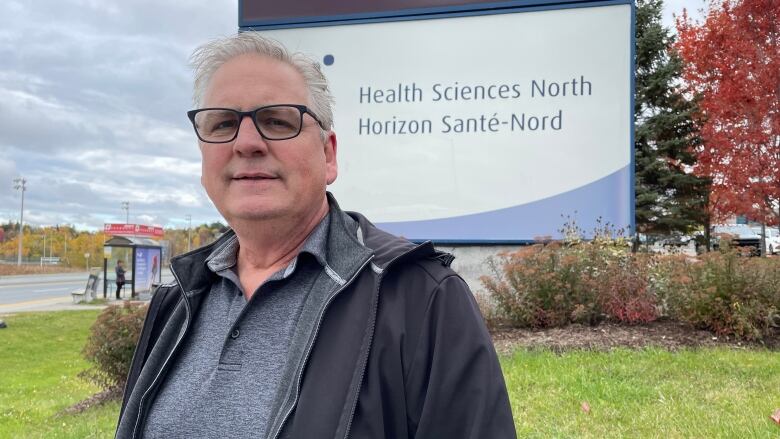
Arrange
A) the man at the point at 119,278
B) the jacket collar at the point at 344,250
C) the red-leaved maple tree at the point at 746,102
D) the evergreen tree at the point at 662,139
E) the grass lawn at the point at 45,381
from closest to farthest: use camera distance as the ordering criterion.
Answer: the jacket collar at the point at 344,250, the grass lawn at the point at 45,381, the red-leaved maple tree at the point at 746,102, the evergreen tree at the point at 662,139, the man at the point at 119,278

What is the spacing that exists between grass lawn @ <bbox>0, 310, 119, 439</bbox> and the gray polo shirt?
3.58 metres

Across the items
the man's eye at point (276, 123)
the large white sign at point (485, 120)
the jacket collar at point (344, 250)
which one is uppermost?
the large white sign at point (485, 120)

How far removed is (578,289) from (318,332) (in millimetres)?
6045

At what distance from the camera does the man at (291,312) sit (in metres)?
1.46

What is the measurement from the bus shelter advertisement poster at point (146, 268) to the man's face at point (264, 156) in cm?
2194

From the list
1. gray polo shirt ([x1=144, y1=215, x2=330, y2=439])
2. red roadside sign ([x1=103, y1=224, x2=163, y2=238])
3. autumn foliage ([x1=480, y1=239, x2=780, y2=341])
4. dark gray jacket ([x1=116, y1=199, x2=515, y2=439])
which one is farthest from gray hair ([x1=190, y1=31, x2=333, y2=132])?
red roadside sign ([x1=103, y1=224, x2=163, y2=238])

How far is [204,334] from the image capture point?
1.92 m

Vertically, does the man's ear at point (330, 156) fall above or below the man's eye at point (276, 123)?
below

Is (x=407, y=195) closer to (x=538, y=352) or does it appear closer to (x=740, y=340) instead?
(x=538, y=352)

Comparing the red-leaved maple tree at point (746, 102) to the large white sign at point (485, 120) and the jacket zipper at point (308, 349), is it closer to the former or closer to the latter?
the large white sign at point (485, 120)

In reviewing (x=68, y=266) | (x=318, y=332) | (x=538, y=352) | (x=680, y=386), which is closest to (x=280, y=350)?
(x=318, y=332)

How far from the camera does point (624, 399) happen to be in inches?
178

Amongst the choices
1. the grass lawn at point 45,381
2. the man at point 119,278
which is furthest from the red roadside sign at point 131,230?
the grass lawn at point 45,381

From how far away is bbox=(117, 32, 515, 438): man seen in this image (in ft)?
4.79
